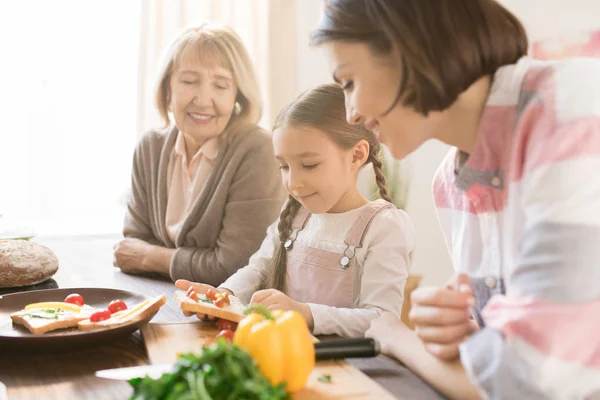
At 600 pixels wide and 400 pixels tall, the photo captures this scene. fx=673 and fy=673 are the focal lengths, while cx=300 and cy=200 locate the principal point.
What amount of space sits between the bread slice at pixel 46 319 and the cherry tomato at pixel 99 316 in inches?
1.0

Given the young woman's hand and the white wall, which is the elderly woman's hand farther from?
the white wall

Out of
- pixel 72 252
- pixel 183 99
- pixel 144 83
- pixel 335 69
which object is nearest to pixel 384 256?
pixel 335 69

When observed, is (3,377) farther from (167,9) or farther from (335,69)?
(167,9)

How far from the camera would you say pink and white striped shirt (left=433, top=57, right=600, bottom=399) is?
77 centimetres

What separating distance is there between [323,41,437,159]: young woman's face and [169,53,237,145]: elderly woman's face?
1128mm

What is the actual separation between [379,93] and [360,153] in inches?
25.2

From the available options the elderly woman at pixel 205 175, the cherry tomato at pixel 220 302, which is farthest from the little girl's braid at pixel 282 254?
the cherry tomato at pixel 220 302

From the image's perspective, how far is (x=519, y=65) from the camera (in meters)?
0.97

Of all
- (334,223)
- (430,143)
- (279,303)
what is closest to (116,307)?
(279,303)

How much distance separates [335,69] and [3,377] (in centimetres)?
73

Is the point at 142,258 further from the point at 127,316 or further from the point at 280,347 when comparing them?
the point at 280,347

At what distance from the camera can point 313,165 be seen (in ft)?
5.25

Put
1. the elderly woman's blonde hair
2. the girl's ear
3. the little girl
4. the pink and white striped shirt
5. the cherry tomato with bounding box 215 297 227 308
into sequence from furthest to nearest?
1. the elderly woman's blonde hair
2. the girl's ear
3. the little girl
4. the cherry tomato with bounding box 215 297 227 308
5. the pink and white striped shirt

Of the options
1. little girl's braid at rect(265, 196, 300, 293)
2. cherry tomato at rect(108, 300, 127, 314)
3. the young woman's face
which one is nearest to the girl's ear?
little girl's braid at rect(265, 196, 300, 293)
